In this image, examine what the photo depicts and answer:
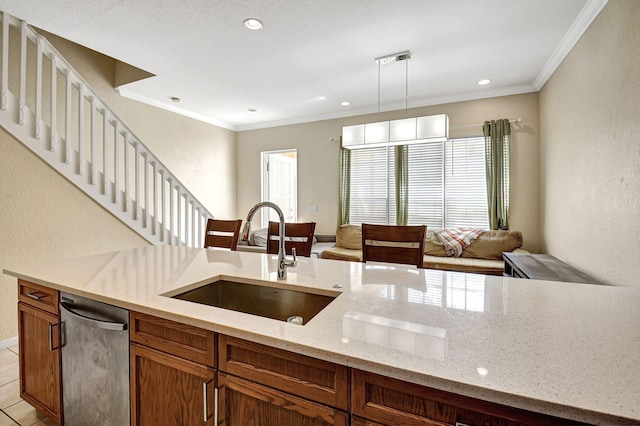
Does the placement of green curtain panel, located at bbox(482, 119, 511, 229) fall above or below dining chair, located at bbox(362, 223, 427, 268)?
above

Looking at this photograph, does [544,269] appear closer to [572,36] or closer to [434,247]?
[434,247]

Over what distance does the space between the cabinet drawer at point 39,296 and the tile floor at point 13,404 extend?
754 mm

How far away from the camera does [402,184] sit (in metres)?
4.56

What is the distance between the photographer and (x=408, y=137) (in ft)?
10.0

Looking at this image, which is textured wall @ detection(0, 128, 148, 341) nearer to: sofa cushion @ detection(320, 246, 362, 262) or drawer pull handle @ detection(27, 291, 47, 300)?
drawer pull handle @ detection(27, 291, 47, 300)

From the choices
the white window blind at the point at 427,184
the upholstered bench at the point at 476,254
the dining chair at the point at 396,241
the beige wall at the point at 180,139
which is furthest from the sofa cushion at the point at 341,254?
the beige wall at the point at 180,139

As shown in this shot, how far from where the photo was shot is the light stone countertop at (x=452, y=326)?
2.04 ft

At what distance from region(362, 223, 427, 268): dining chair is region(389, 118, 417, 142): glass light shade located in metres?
1.45

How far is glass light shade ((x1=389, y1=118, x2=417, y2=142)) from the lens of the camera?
3049mm

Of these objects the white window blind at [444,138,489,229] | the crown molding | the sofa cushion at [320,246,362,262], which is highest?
the crown molding

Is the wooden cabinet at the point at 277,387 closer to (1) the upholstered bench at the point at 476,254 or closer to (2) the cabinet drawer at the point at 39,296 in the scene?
(2) the cabinet drawer at the point at 39,296

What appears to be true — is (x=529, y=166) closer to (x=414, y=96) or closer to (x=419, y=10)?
(x=414, y=96)

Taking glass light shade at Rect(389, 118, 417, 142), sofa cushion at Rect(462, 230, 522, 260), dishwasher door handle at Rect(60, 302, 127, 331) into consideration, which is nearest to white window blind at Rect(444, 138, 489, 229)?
sofa cushion at Rect(462, 230, 522, 260)

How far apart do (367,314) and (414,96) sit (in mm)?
3934
